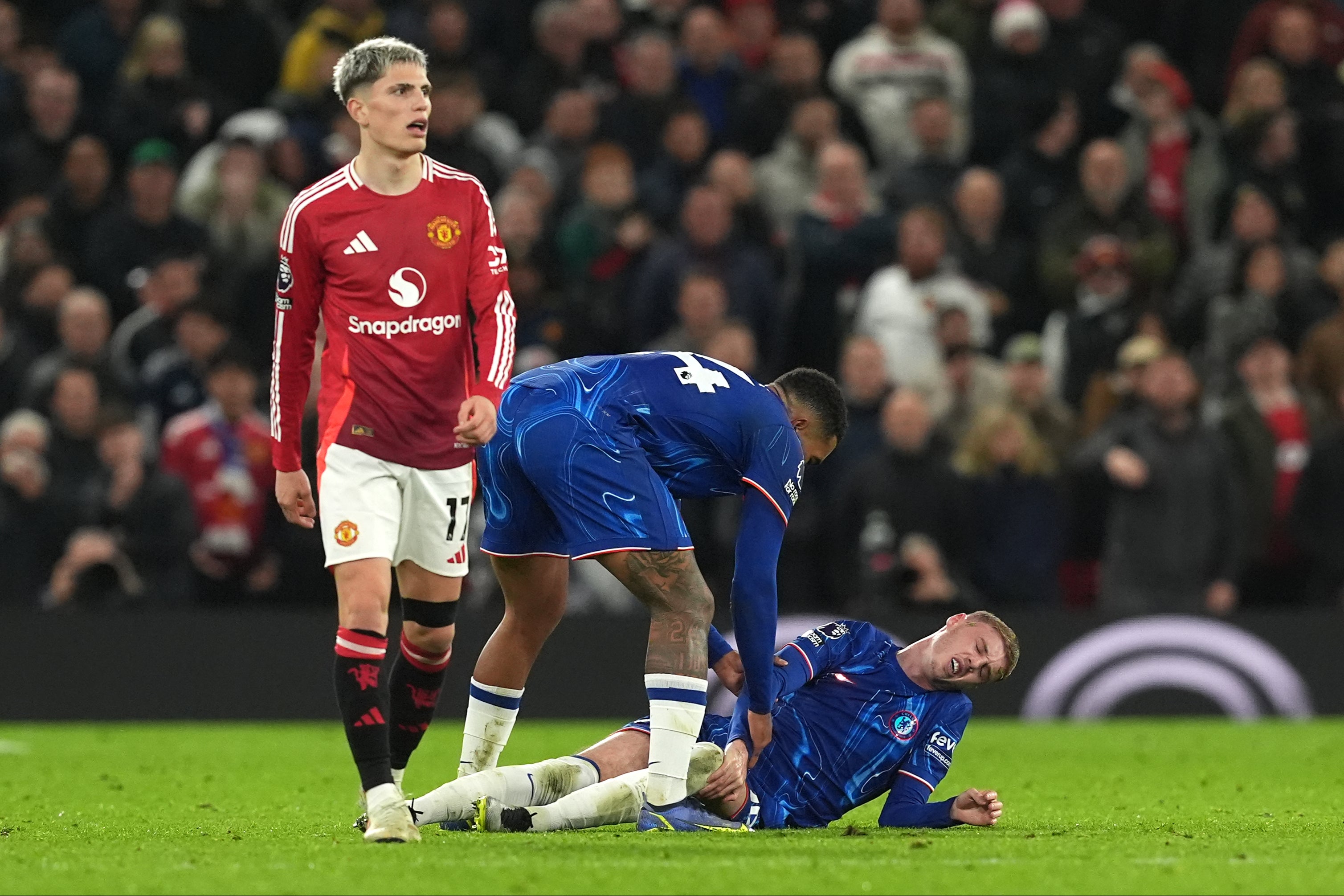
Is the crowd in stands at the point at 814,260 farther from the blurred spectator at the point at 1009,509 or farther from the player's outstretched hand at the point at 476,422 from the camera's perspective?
the player's outstretched hand at the point at 476,422

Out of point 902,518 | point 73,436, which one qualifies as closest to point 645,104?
point 902,518

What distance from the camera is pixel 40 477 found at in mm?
13836

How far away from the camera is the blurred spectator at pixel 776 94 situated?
53.3 ft

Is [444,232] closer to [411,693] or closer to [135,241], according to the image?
[411,693]

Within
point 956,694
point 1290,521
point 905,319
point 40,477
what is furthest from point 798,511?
point 956,694

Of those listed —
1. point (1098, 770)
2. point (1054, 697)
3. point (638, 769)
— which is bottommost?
point (1054, 697)

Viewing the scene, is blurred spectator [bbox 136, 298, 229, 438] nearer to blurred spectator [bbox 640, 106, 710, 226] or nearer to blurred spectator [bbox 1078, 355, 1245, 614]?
blurred spectator [bbox 640, 106, 710, 226]

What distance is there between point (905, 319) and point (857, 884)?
9.26m

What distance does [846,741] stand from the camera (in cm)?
774

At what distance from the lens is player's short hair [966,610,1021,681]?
7832 mm

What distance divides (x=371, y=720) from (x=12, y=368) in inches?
341

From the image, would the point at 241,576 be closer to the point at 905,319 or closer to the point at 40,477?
the point at 40,477

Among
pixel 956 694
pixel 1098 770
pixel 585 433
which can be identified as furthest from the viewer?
pixel 1098 770

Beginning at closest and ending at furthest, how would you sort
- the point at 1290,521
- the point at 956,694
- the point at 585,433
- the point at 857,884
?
the point at 857,884 → the point at 585,433 → the point at 956,694 → the point at 1290,521
